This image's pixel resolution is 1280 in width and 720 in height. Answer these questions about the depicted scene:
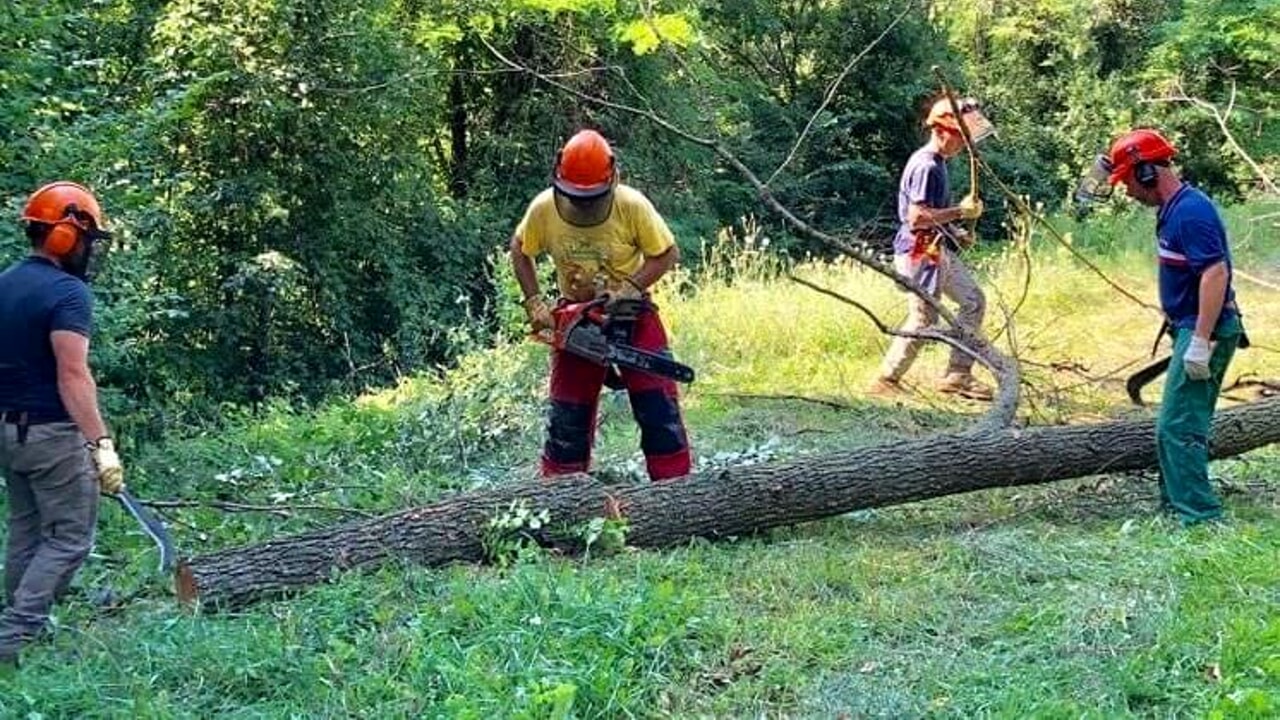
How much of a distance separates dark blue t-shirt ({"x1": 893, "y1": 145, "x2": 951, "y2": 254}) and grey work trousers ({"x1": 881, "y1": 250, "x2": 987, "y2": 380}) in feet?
0.53

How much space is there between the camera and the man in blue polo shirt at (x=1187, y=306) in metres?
4.77

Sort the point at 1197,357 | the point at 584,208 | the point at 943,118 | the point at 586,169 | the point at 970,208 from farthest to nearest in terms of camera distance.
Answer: the point at 943,118 < the point at 970,208 < the point at 584,208 < the point at 586,169 < the point at 1197,357

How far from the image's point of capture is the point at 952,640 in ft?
12.5

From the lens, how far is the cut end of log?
4203mm

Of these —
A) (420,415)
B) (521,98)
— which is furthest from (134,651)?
(521,98)

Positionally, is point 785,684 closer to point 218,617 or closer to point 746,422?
point 218,617

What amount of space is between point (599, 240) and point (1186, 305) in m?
2.56

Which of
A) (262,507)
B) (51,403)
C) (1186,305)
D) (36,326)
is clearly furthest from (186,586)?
(1186,305)

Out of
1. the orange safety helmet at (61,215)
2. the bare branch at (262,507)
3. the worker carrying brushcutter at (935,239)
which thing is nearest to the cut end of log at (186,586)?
the bare branch at (262,507)

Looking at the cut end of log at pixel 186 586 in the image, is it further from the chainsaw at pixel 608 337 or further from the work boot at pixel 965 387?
the work boot at pixel 965 387

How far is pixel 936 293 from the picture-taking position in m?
7.87

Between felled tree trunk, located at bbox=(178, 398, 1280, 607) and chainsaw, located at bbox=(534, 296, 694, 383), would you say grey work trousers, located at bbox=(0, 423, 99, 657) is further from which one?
chainsaw, located at bbox=(534, 296, 694, 383)

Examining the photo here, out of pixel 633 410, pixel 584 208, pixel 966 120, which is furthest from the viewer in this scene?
pixel 966 120

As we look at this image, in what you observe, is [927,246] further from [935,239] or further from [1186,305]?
[1186,305]
